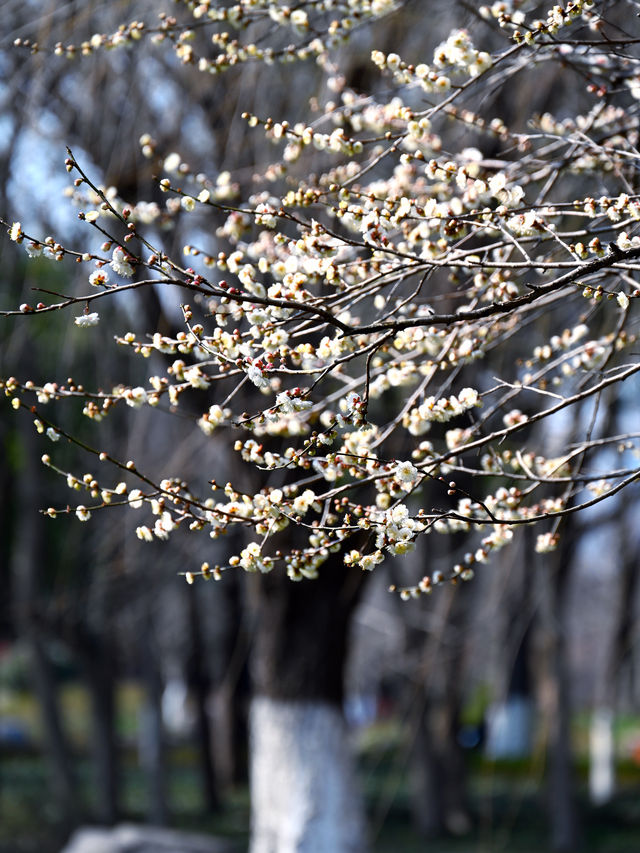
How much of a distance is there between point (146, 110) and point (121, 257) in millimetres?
4062

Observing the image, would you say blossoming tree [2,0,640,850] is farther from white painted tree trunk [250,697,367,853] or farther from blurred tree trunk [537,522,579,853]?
blurred tree trunk [537,522,579,853]

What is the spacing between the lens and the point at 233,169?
5102mm

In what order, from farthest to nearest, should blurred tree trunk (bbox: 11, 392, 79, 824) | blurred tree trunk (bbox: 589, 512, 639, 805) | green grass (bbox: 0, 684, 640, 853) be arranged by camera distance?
1. green grass (bbox: 0, 684, 640, 853)
2. blurred tree trunk (bbox: 589, 512, 639, 805)
3. blurred tree trunk (bbox: 11, 392, 79, 824)

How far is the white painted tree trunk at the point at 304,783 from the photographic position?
543cm

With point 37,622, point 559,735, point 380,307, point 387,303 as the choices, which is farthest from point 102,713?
point 380,307

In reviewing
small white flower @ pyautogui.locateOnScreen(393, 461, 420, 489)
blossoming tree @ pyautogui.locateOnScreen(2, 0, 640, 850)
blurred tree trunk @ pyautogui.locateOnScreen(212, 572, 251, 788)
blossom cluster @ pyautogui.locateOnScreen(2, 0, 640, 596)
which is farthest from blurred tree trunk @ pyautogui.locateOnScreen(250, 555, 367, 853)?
blurred tree trunk @ pyautogui.locateOnScreen(212, 572, 251, 788)

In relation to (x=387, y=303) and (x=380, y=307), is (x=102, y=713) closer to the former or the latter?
(x=387, y=303)

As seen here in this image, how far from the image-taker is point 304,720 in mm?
5578

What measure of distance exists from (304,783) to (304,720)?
33 centimetres

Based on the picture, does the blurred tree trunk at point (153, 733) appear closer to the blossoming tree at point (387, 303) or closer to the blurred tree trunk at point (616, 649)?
the blurred tree trunk at point (616, 649)

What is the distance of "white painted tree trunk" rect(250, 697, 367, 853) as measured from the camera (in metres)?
5.43

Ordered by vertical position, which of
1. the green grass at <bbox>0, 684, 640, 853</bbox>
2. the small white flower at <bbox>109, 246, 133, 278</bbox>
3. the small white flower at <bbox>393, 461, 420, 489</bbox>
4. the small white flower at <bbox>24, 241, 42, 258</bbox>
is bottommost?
the green grass at <bbox>0, 684, 640, 853</bbox>

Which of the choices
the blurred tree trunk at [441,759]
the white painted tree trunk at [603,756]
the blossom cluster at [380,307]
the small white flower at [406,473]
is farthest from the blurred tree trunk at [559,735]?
the small white flower at [406,473]

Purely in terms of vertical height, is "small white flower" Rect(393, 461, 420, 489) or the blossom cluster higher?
the blossom cluster
